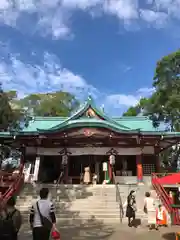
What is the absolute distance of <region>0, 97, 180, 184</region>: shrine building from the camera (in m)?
18.0

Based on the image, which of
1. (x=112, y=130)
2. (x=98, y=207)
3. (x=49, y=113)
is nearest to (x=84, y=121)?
(x=112, y=130)

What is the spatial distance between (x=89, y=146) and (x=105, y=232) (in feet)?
34.2

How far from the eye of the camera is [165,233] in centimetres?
880

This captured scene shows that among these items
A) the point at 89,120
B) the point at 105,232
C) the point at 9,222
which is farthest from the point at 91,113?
the point at 9,222

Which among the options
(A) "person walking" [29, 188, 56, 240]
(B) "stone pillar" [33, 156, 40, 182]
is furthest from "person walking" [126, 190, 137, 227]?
(B) "stone pillar" [33, 156, 40, 182]

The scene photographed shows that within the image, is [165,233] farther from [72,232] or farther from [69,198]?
[69,198]

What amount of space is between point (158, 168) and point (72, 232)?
12.2m

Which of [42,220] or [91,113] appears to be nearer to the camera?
[42,220]

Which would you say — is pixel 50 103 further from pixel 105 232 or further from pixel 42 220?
pixel 42 220

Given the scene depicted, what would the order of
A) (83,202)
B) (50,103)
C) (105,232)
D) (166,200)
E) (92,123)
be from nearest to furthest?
(105,232) < (166,200) < (83,202) < (92,123) < (50,103)

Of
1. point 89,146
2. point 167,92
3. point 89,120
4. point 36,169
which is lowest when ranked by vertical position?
point 36,169

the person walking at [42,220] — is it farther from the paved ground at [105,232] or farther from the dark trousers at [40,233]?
the paved ground at [105,232]

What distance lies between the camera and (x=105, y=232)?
29.4ft

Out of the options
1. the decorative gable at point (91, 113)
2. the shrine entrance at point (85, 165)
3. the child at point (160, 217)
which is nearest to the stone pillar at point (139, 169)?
the shrine entrance at point (85, 165)
